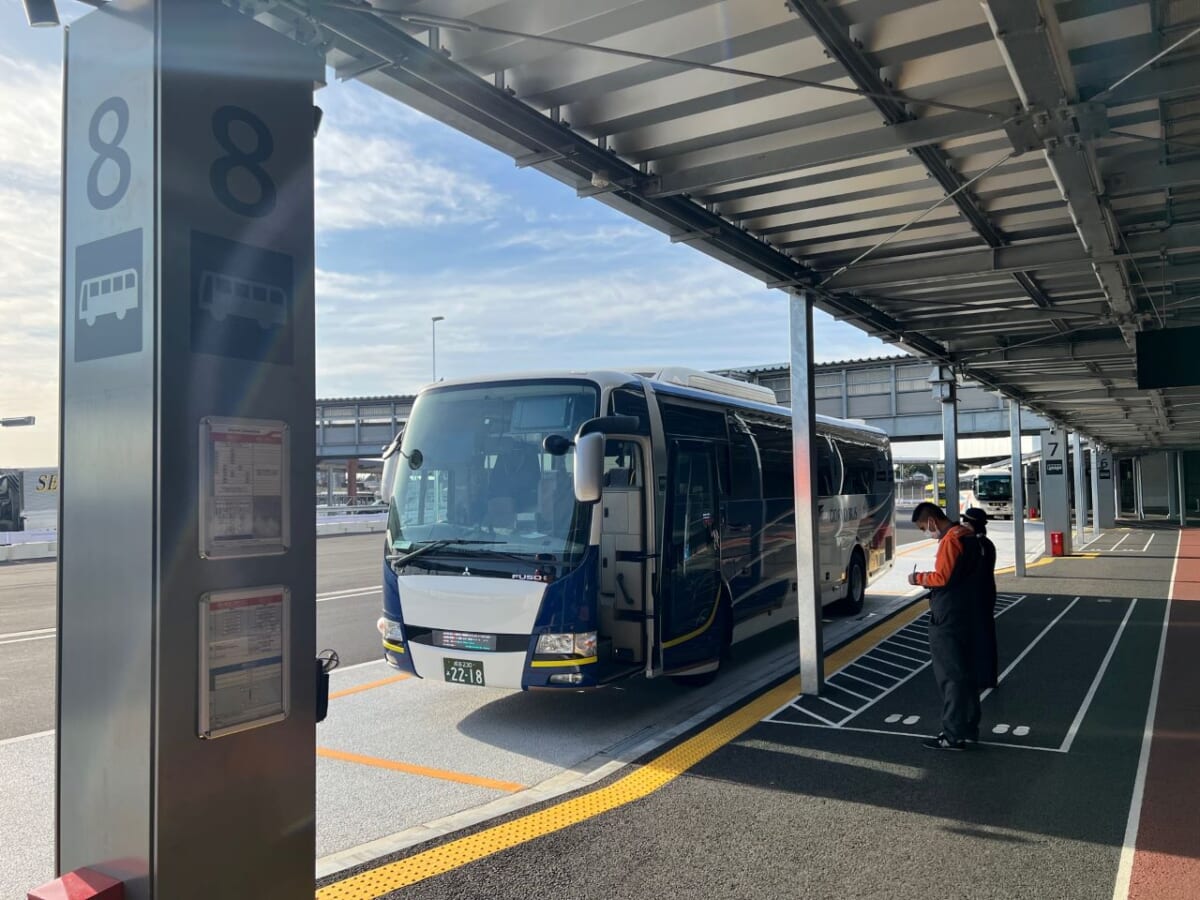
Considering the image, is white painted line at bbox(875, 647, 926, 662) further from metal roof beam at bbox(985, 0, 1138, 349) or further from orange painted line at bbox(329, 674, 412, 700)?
orange painted line at bbox(329, 674, 412, 700)

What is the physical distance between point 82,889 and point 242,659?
2.47 feet

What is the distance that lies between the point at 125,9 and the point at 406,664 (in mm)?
5689

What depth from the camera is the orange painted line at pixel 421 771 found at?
236 inches

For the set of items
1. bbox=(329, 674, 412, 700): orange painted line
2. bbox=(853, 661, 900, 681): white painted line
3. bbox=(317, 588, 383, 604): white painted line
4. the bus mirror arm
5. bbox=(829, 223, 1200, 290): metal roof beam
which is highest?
bbox=(829, 223, 1200, 290): metal roof beam

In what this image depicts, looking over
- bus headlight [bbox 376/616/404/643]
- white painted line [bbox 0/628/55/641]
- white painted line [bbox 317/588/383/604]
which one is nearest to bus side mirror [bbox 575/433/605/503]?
bus headlight [bbox 376/616/404/643]

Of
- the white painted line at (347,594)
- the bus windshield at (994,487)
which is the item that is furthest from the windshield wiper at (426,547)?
the bus windshield at (994,487)

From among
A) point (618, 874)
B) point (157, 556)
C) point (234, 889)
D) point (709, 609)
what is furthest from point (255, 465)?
point (709, 609)

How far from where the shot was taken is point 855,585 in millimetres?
13805

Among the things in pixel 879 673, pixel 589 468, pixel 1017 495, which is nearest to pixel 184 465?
pixel 589 468

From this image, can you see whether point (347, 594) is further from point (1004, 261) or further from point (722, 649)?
point (1004, 261)

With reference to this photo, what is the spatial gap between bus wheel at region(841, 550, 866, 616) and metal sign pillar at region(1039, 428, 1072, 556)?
11770mm

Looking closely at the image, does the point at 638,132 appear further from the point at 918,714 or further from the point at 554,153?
the point at 918,714

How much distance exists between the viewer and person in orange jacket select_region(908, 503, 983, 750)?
20.9 ft

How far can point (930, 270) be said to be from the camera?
825 centimetres
